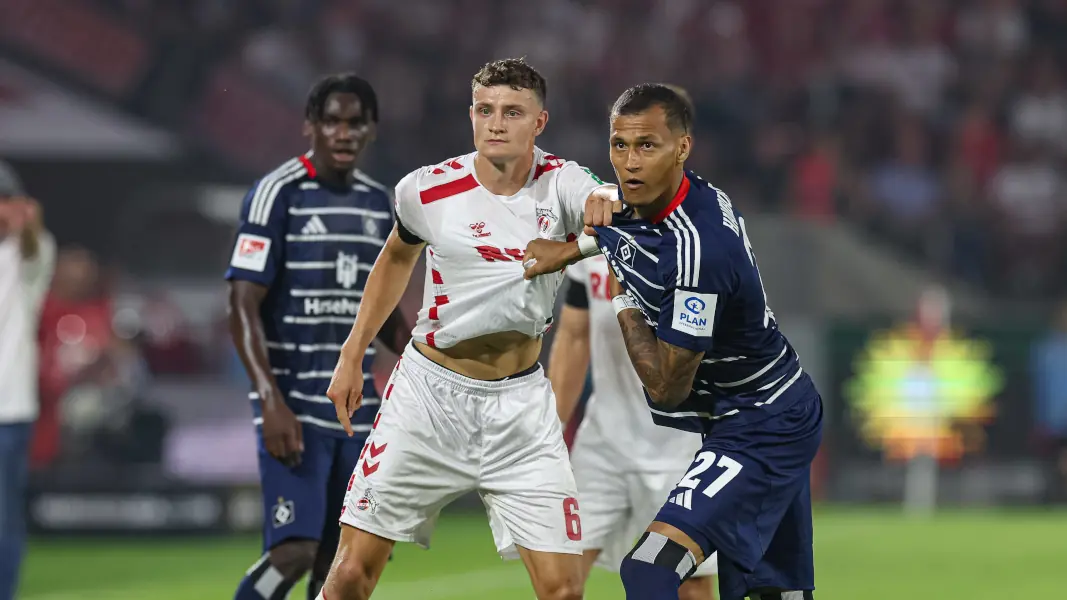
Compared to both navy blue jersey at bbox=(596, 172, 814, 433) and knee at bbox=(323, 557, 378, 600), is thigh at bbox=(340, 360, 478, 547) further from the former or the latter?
navy blue jersey at bbox=(596, 172, 814, 433)

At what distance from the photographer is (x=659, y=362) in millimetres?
5004

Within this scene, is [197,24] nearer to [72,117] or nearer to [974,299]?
[72,117]

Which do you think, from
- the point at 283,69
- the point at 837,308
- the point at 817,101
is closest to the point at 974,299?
the point at 837,308

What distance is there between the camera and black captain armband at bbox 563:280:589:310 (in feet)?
21.7

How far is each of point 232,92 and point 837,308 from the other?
645 cm

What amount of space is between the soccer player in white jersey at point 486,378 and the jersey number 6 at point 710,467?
0.49 meters

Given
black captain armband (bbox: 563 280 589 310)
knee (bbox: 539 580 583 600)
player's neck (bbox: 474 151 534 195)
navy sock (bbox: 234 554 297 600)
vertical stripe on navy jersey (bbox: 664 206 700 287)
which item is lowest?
navy sock (bbox: 234 554 297 600)

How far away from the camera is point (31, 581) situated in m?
10.1

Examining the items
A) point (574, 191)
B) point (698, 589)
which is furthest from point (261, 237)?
point (698, 589)

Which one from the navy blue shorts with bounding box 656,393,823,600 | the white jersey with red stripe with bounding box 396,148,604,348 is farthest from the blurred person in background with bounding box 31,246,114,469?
the navy blue shorts with bounding box 656,393,823,600

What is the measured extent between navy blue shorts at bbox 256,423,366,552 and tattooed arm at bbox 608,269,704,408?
1.61 m

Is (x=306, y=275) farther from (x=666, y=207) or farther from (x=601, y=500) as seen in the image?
(x=666, y=207)

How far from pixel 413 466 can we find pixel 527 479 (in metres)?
0.39

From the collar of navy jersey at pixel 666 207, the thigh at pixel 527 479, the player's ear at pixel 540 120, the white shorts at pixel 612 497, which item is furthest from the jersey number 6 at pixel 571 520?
the player's ear at pixel 540 120
